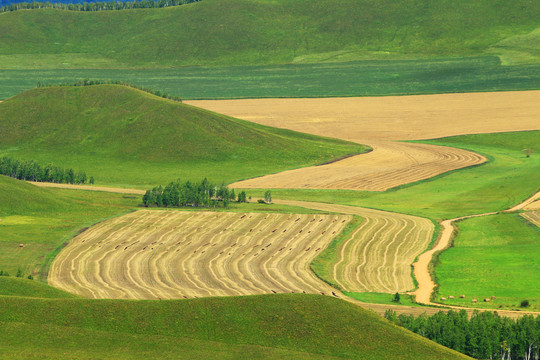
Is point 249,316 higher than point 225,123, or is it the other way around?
point 225,123

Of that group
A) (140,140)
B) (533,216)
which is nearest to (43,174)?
(140,140)

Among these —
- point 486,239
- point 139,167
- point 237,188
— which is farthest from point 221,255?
point 139,167

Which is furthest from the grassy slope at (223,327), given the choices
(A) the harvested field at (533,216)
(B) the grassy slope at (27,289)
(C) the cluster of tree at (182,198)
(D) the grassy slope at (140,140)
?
(D) the grassy slope at (140,140)

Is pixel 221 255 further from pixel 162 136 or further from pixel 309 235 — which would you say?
pixel 162 136

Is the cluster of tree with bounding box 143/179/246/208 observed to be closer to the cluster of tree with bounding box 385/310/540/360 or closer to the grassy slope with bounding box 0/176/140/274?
the grassy slope with bounding box 0/176/140/274

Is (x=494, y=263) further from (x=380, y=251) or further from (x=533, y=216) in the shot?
(x=533, y=216)

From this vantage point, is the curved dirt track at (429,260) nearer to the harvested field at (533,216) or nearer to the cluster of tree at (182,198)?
the harvested field at (533,216)
